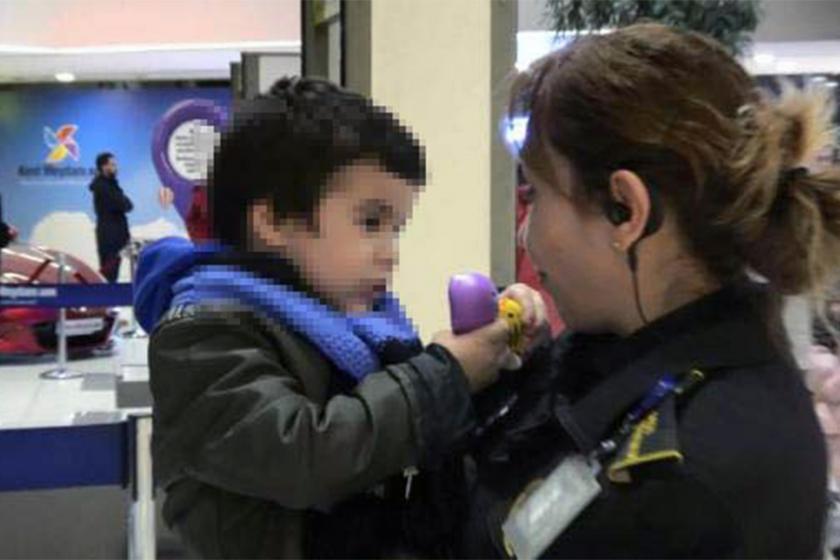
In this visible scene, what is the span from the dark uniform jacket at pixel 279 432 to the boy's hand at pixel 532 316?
135mm

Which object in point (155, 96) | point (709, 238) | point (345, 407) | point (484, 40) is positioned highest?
point (155, 96)

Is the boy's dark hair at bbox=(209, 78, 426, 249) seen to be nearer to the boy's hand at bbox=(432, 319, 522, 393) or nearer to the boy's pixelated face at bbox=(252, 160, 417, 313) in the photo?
the boy's pixelated face at bbox=(252, 160, 417, 313)

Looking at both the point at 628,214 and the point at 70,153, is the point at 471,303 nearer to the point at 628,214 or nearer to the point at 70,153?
the point at 628,214

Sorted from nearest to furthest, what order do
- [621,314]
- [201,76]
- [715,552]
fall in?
[715,552]
[621,314]
[201,76]

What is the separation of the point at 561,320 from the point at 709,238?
15 cm

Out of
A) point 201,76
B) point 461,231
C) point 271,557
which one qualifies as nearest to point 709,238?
point 271,557

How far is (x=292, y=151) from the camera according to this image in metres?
0.79

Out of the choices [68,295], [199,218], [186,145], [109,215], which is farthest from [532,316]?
[109,215]

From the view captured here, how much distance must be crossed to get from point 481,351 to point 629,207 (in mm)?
170

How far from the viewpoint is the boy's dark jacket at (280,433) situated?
2.50 ft

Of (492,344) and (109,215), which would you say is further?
(109,215)

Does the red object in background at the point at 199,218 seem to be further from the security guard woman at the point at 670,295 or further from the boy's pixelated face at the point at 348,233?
the security guard woman at the point at 670,295

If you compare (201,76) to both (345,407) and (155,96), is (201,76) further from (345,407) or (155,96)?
(345,407)

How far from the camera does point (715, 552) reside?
707 millimetres
